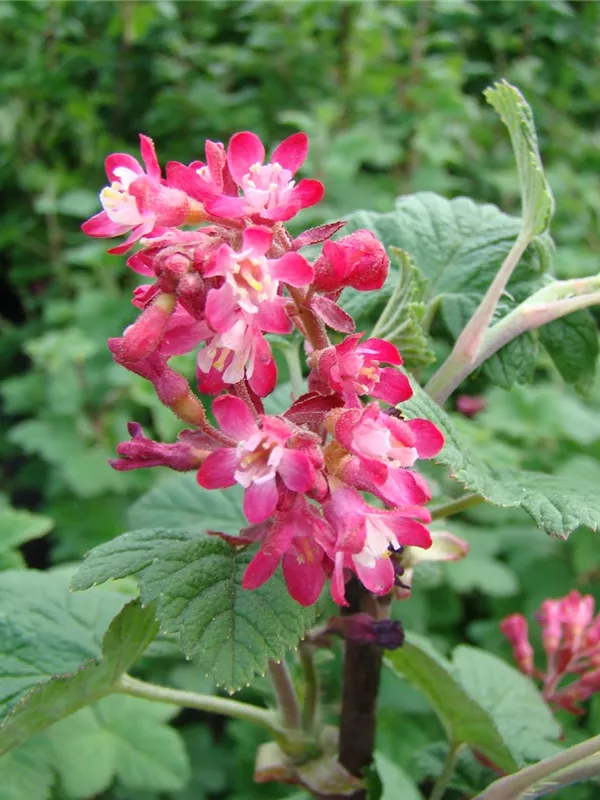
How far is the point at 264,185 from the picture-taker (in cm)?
62

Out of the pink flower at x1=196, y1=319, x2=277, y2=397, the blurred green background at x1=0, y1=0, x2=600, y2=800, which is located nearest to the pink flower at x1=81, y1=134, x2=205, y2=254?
the pink flower at x1=196, y1=319, x2=277, y2=397

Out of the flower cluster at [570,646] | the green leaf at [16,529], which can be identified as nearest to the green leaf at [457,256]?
the flower cluster at [570,646]

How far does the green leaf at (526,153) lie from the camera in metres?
0.73

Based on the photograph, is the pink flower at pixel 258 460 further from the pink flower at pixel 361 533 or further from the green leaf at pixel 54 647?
the green leaf at pixel 54 647

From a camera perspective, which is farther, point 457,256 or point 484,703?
point 484,703

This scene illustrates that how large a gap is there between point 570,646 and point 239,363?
80 centimetres

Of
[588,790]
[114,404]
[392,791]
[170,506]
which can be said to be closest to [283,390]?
[170,506]

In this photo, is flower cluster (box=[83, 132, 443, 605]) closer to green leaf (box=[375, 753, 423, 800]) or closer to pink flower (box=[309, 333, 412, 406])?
pink flower (box=[309, 333, 412, 406])

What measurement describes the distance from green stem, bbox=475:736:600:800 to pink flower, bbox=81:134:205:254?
0.58 meters

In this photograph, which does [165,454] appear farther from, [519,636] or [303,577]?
[519,636]

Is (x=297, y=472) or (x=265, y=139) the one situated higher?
(x=297, y=472)

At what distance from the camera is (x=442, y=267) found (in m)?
0.96

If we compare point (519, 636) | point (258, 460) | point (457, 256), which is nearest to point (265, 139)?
point (457, 256)

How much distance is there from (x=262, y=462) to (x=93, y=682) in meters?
0.35
